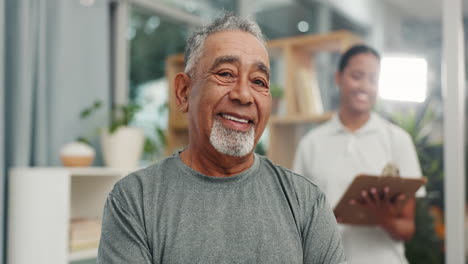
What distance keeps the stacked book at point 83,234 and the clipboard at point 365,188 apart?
4.30 ft

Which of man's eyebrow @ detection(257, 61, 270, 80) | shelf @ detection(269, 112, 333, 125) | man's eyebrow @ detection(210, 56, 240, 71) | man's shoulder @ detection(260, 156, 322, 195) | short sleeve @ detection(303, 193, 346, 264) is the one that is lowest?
short sleeve @ detection(303, 193, 346, 264)

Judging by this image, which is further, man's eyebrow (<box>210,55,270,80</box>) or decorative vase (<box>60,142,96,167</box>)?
decorative vase (<box>60,142,96,167</box>)

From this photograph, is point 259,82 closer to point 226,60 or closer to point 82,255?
point 226,60

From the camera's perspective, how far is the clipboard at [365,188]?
1.60m

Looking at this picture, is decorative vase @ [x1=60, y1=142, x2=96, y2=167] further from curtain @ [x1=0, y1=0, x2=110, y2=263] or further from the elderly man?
the elderly man

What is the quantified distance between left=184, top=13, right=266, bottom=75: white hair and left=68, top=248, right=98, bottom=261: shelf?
148cm

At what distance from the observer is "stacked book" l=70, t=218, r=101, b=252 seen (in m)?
2.31

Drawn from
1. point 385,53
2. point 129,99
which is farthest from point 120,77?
point 385,53

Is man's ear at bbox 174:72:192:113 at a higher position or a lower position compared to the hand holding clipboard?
higher

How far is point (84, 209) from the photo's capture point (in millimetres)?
2705

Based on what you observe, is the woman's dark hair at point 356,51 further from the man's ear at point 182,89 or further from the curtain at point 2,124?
the curtain at point 2,124

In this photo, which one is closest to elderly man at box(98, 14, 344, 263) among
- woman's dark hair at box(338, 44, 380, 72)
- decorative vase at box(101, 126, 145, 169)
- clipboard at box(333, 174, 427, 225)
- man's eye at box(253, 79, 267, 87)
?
man's eye at box(253, 79, 267, 87)

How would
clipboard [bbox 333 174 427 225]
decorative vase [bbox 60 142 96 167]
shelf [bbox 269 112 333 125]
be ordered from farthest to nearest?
shelf [bbox 269 112 333 125] → decorative vase [bbox 60 142 96 167] → clipboard [bbox 333 174 427 225]

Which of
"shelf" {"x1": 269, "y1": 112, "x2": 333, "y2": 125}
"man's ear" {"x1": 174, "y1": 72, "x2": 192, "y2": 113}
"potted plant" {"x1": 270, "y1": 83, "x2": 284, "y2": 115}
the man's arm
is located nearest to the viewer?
the man's arm
